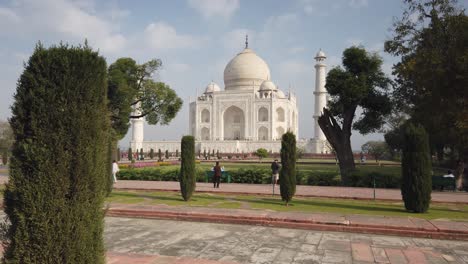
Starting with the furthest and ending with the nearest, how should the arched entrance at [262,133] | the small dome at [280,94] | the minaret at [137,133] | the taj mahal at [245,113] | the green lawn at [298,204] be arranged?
the minaret at [137,133], the small dome at [280,94], the arched entrance at [262,133], the taj mahal at [245,113], the green lawn at [298,204]

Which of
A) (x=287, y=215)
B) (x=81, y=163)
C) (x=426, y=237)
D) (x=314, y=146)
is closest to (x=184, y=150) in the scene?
(x=287, y=215)

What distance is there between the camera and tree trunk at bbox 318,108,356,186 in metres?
17.8

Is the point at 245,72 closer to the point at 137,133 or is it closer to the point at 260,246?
the point at 137,133

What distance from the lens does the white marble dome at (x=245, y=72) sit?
200 ft

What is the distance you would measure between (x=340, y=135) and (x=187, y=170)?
9546 mm

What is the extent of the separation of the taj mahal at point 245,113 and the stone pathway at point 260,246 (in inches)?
1734

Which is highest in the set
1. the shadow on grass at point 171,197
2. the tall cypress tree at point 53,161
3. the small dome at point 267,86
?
the small dome at point 267,86

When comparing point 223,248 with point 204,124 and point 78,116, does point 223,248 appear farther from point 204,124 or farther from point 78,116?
point 204,124

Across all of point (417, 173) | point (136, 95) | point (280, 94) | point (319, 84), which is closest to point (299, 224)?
point (417, 173)

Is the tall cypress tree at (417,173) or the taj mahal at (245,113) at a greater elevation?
the taj mahal at (245,113)

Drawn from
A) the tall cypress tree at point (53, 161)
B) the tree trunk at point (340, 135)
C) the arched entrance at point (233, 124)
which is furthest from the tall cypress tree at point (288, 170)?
the arched entrance at point (233, 124)

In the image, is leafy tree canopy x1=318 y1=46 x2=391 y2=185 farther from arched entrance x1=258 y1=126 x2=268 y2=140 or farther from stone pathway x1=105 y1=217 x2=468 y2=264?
arched entrance x1=258 y1=126 x2=268 y2=140

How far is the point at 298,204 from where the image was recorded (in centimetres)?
1077

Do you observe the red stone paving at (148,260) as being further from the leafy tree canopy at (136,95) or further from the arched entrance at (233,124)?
the arched entrance at (233,124)
